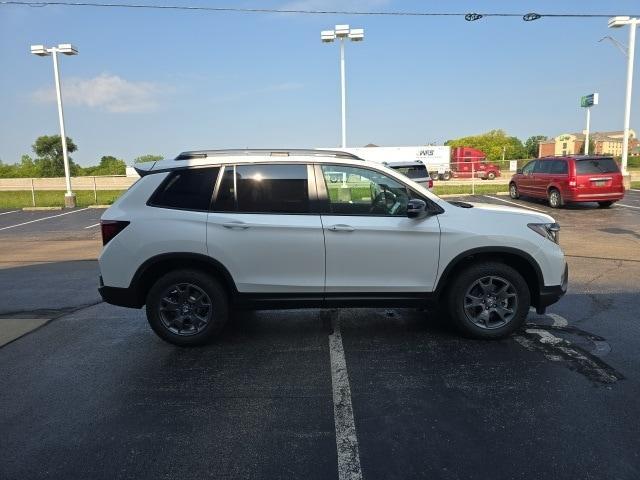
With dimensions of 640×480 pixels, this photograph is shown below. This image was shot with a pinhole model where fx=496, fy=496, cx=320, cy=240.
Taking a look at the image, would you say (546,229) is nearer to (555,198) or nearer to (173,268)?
(173,268)

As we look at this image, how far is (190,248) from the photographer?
451cm

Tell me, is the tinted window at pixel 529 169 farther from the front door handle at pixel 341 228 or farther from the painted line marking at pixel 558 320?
the front door handle at pixel 341 228

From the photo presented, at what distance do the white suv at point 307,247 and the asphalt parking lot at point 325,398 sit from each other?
45cm

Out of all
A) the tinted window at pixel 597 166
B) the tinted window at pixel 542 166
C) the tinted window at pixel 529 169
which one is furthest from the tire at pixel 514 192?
the tinted window at pixel 597 166

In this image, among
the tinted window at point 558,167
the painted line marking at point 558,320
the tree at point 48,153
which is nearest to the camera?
the painted line marking at point 558,320

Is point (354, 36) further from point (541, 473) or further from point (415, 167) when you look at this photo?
point (541, 473)

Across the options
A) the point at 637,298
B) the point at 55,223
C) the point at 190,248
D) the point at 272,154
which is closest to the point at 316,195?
the point at 272,154

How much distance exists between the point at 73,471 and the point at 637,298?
6318 mm

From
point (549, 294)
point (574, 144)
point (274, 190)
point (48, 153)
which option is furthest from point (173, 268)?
point (574, 144)

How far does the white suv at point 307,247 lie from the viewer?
4.52 m

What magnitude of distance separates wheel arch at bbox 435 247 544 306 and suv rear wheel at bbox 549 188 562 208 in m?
12.6

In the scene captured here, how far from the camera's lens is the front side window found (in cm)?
461

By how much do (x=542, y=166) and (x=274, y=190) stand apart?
49.7 ft

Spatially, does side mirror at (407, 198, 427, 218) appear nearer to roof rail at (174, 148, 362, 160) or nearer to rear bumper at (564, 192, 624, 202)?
roof rail at (174, 148, 362, 160)
